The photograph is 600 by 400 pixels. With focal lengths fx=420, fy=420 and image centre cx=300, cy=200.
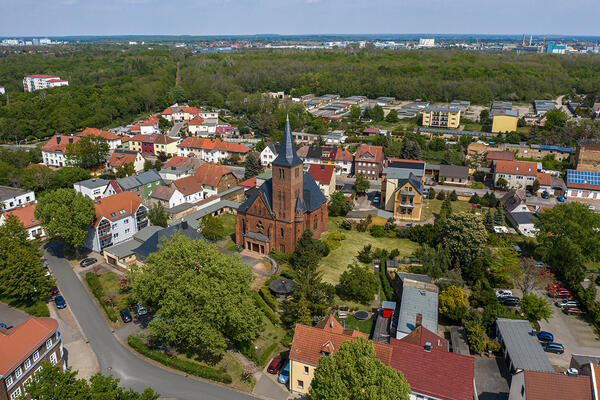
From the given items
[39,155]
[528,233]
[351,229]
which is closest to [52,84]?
[39,155]

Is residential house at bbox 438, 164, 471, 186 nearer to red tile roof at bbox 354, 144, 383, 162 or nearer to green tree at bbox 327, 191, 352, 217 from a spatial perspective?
red tile roof at bbox 354, 144, 383, 162

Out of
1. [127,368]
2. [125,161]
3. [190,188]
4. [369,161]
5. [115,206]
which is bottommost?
[127,368]

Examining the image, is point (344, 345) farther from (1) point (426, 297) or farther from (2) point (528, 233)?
(2) point (528, 233)

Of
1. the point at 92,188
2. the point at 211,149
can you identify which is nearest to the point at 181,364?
the point at 92,188

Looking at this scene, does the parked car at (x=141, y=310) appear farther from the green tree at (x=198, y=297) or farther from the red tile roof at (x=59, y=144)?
the red tile roof at (x=59, y=144)

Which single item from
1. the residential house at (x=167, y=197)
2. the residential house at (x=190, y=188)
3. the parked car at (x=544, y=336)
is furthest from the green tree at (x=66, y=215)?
the parked car at (x=544, y=336)

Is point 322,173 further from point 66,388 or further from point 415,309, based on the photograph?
point 66,388

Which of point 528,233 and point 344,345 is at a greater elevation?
point 344,345
